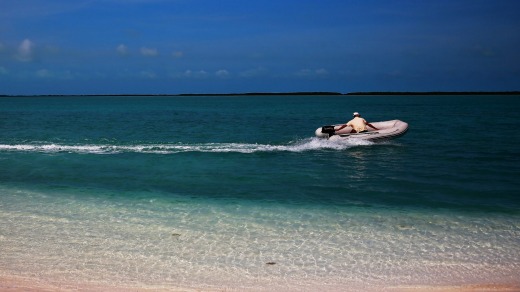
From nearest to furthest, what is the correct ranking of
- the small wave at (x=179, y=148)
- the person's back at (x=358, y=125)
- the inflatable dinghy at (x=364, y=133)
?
the small wave at (x=179, y=148) < the inflatable dinghy at (x=364, y=133) < the person's back at (x=358, y=125)

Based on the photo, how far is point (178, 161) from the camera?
1411 centimetres

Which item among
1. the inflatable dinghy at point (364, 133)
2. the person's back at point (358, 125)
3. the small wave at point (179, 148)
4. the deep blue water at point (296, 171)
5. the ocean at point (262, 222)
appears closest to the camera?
the ocean at point (262, 222)

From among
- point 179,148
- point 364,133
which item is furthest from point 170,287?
point 364,133

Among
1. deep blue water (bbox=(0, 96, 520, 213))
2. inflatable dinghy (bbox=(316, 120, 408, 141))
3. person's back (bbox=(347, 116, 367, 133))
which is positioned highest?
person's back (bbox=(347, 116, 367, 133))

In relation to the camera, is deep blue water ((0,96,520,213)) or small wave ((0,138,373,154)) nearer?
deep blue water ((0,96,520,213))

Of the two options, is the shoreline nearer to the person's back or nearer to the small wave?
the small wave

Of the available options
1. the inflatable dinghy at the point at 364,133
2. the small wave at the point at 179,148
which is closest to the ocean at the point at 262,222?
the small wave at the point at 179,148

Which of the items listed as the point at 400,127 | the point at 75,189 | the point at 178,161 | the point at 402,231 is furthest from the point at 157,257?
the point at 400,127

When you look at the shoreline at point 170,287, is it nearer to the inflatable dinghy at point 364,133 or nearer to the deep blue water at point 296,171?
the deep blue water at point 296,171

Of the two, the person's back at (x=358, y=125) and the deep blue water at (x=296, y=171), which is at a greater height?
the person's back at (x=358, y=125)

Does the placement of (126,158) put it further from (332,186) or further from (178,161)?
(332,186)

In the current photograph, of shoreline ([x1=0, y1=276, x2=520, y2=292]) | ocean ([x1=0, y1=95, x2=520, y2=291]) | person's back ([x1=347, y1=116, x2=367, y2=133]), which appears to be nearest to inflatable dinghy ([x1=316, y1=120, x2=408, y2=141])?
person's back ([x1=347, y1=116, x2=367, y2=133])

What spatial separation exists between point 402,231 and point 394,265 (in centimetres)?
146

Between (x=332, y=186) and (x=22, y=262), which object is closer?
(x=22, y=262)
